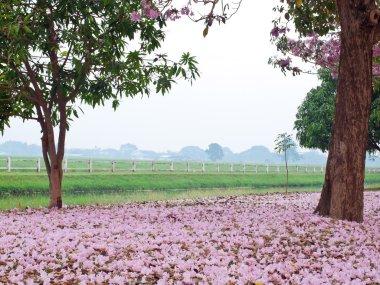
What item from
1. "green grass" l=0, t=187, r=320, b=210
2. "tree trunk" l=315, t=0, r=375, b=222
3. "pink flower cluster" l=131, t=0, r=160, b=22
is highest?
"pink flower cluster" l=131, t=0, r=160, b=22

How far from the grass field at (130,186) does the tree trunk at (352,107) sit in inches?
586

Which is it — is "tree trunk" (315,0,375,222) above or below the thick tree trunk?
above

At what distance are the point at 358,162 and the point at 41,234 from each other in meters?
7.99

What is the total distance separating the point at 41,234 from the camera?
10203mm

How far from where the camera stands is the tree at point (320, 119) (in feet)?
122

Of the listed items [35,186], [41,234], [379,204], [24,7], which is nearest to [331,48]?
[379,204]

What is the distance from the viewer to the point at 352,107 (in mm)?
13328

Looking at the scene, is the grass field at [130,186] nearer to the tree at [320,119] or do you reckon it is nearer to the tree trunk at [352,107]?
the tree at [320,119]

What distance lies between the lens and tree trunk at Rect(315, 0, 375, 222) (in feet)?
43.8

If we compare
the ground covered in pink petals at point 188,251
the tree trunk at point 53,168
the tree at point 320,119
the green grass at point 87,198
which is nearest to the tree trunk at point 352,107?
the ground covered in pink petals at point 188,251

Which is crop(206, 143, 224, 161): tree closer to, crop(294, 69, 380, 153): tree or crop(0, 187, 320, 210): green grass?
crop(294, 69, 380, 153): tree

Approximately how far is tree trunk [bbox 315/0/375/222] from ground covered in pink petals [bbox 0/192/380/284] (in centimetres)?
99

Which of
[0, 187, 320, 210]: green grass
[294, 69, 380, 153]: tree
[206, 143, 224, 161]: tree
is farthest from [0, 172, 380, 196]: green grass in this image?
[206, 143, 224, 161]: tree

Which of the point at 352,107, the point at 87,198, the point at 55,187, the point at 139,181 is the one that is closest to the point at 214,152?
A: the point at 139,181
